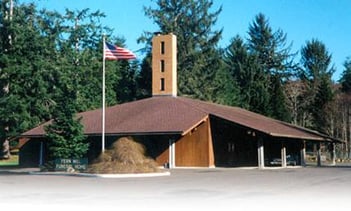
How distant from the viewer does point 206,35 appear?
6656 cm

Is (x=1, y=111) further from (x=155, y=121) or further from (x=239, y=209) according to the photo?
(x=239, y=209)

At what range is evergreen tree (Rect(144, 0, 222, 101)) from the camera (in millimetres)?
63844

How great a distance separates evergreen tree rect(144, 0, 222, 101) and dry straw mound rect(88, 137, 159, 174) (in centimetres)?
3557

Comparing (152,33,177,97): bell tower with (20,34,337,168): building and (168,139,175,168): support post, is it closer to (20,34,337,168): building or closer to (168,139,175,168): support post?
(20,34,337,168): building

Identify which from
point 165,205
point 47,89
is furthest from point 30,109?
point 165,205

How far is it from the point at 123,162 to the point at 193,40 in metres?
40.5

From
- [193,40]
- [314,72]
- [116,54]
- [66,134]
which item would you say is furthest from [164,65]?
[314,72]

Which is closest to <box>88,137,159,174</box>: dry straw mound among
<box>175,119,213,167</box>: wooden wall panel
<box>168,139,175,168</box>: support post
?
<box>168,139,175,168</box>: support post

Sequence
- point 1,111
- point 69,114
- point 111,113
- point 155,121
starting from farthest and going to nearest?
point 1,111 < point 111,113 < point 155,121 < point 69,114

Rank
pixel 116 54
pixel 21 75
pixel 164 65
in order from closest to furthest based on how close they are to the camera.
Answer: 1. pixel 116 54
2. pixel 164 65
3. pixel 21 75

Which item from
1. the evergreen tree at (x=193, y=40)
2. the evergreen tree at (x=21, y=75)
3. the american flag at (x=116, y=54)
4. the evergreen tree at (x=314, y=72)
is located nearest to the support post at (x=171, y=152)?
the american flag at (x=116, y=54)

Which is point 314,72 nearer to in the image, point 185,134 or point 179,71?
point 179,71

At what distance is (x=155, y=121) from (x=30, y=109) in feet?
62.1

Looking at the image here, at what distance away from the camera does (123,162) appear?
26.5 metres
